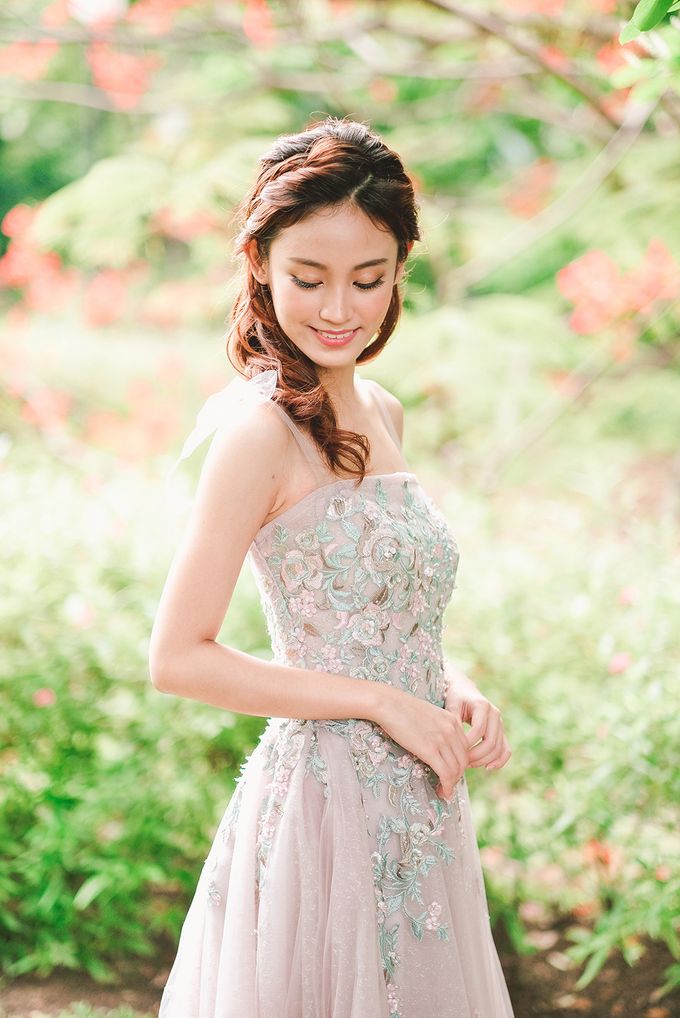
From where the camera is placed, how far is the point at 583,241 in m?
5.25

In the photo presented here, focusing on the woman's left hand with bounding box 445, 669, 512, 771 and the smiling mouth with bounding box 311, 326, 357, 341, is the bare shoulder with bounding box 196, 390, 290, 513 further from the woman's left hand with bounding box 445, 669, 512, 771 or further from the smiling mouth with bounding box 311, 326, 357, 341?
the woman's left hand with bounding box 445, 669, 512, 771

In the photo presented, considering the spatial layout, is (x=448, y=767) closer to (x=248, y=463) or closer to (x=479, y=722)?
(x=479, y=722)

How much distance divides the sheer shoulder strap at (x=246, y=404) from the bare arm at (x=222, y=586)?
0.11ft

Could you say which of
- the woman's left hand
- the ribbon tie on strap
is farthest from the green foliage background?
the woman's left hand

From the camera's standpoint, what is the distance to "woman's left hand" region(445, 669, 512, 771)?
1786 mm

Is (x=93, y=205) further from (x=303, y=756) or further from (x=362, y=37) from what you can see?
(x=303, y=756)

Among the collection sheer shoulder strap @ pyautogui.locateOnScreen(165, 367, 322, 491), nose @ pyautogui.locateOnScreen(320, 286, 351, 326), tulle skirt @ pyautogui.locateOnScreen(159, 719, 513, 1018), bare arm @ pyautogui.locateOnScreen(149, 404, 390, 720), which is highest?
nose @ pyautogui.locateOnScreen(320, 286, 351, 326)

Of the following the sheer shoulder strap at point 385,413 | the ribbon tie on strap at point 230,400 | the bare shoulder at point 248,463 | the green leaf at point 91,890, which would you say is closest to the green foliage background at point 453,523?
the green leaf at point 91,890

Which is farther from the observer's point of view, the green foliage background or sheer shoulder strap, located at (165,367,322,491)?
the green foliage background

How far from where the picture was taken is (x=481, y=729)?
1810mm

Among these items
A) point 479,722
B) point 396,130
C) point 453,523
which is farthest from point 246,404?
point 396,130

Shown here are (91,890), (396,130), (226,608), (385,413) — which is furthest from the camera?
(396,130)
